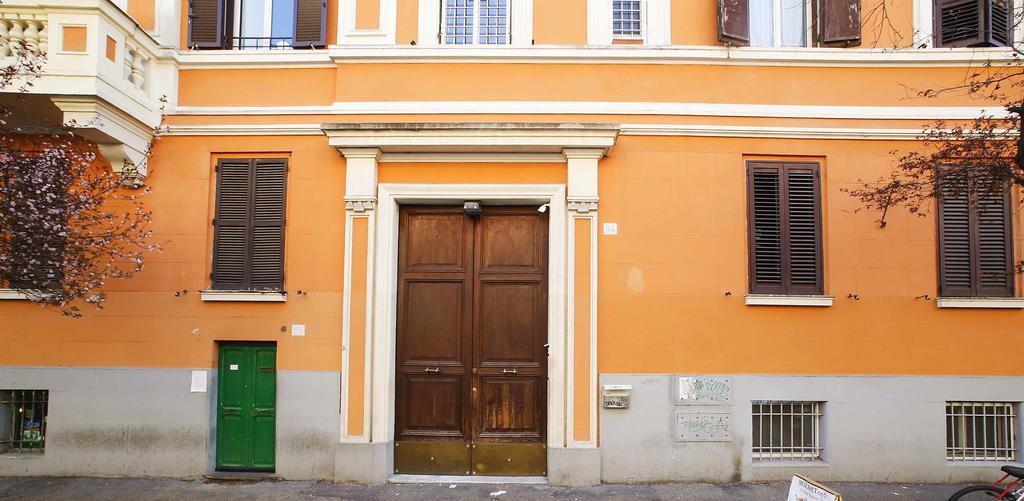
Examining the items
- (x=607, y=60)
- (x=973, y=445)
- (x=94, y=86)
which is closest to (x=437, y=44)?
(x=607, y=60)

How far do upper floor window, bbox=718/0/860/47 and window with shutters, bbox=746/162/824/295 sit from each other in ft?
5.38

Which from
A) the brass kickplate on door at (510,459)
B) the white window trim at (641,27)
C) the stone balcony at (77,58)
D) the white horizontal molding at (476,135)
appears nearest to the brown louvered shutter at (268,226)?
the white horizontal molding at (476,135)

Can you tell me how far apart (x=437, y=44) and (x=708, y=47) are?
3.38 metres

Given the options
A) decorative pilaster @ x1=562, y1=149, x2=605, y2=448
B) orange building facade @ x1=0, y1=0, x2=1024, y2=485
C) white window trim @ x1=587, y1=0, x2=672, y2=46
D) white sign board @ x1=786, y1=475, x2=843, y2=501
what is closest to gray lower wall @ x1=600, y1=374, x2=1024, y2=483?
orange building facade @ x1=0, y1=0, x2=1024, y2=485

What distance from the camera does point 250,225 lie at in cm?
769

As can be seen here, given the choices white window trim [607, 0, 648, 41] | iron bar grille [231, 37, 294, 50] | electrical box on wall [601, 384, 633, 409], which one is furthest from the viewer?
iron bar grille [231, 37, 294, 50]

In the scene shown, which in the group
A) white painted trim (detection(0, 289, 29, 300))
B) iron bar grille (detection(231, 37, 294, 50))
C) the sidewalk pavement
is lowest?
the sidewalk pavement

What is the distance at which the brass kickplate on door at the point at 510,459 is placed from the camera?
738 centimetres

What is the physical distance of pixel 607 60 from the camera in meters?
7.62

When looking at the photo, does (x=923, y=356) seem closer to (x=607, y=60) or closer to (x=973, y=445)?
(x=973, y=445)

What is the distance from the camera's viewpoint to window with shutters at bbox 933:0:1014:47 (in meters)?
7.65

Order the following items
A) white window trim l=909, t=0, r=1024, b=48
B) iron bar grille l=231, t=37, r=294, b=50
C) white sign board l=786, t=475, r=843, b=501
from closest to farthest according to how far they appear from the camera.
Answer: white sign board l=786, t=475, r=843, b=501, white window trim l=909, t=0, r=1024, b=48, iron bar grille l=231, t=37, r=294, b=50

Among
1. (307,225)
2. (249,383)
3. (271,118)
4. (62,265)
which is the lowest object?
(249,383)

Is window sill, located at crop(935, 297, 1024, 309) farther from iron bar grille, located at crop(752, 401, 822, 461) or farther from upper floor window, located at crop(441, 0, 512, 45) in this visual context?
upper floor window, located at crop(441, 0, 512, 45)
